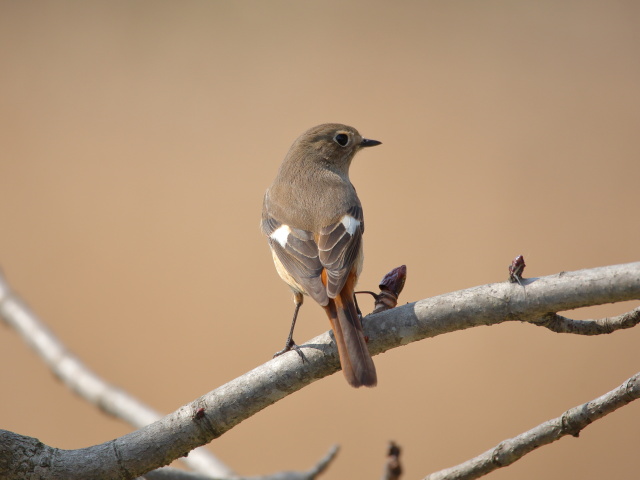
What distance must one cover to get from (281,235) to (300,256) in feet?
0.81

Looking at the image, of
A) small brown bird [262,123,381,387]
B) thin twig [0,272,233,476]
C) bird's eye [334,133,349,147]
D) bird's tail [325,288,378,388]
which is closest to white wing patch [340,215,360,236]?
small brown bird [262,123,381,387]

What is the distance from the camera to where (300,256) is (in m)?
2.73

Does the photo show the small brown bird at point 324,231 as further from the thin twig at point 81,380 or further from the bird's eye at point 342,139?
the thin twig at point 81,380

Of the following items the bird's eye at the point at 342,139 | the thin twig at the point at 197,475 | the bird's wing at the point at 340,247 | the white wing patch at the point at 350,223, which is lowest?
the thin twig at the point at 197,475

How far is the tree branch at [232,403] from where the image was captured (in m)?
1.79

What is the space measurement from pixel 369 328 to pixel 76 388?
1870 millimetres

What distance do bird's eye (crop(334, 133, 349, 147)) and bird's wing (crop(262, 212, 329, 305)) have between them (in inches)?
37.4

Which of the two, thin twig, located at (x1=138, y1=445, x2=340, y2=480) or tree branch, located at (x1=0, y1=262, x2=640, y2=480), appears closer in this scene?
tree branch, located at (x1=0, y1=262, x2=640, y2=480)

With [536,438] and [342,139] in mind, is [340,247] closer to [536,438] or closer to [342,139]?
[536,438]

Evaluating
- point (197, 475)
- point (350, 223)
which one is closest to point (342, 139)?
point (350, 223)

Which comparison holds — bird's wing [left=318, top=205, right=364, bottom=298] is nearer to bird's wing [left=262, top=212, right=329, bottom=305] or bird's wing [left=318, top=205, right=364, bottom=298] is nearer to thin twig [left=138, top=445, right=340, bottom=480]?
bird's wing [left=262, top=212, right=329, bottom=305]

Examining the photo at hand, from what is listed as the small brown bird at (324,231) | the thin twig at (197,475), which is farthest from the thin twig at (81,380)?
the small brown bird at (324,231)

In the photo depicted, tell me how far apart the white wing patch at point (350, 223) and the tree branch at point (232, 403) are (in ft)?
2.78

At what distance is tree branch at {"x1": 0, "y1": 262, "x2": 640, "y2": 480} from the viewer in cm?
179
